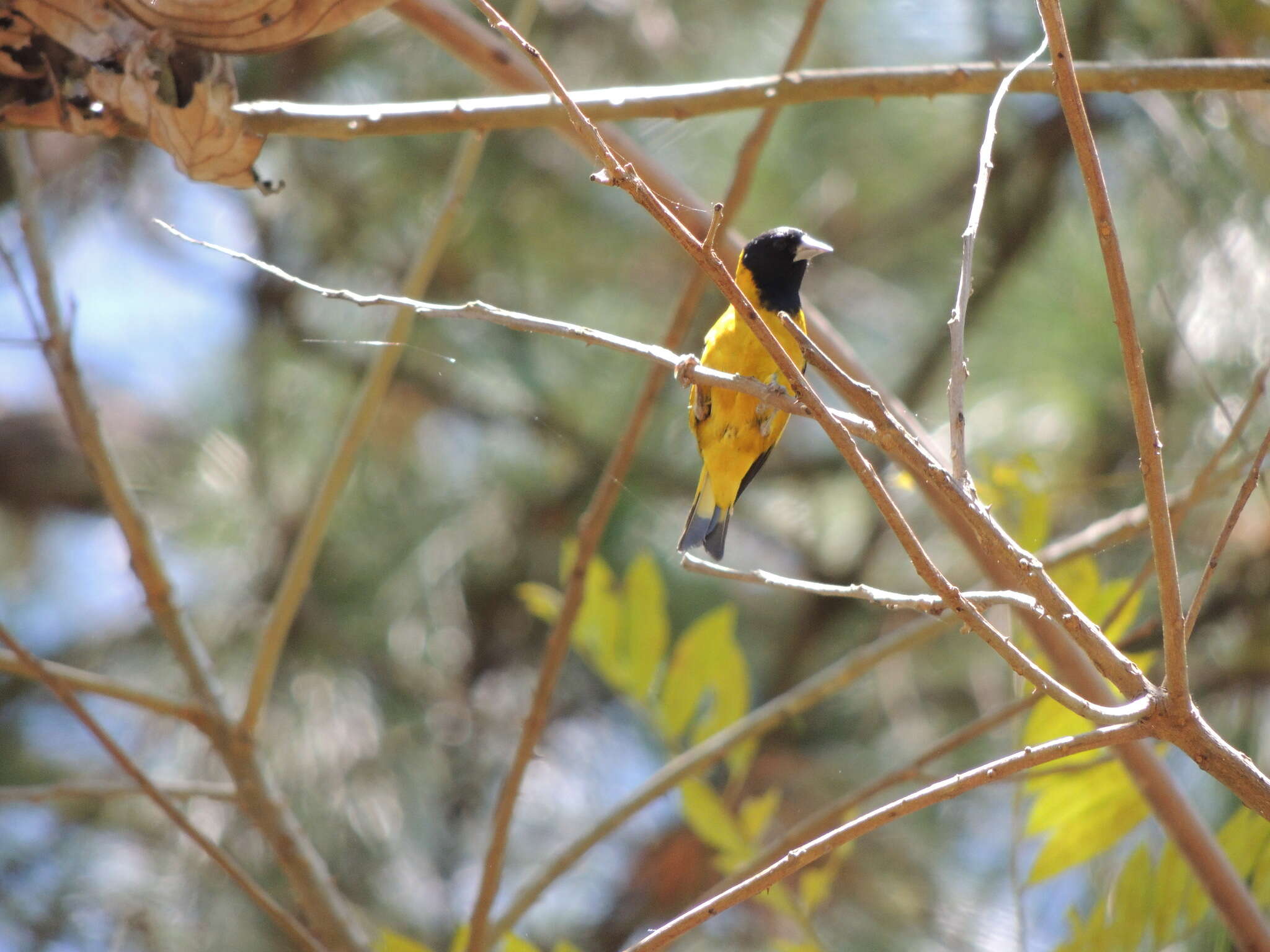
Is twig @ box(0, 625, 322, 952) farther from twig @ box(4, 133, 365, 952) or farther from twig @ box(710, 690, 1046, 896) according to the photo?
twig @ box(710, 690, 1046, 896)

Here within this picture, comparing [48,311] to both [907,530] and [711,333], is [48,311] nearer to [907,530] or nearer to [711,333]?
[711,333]

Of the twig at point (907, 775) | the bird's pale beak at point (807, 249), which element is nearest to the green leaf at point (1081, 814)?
the twig at point (907, 775)

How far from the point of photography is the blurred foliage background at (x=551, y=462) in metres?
2.87

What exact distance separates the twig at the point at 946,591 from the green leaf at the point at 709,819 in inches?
43.9

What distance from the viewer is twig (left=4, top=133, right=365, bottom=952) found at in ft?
5.84

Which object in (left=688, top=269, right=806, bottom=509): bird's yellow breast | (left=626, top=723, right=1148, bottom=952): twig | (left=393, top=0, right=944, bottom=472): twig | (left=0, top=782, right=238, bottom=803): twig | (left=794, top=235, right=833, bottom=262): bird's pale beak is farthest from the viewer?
(left=794, top=235, right=833, bottom=262): bird's pale beak

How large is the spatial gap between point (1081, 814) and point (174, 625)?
147cm

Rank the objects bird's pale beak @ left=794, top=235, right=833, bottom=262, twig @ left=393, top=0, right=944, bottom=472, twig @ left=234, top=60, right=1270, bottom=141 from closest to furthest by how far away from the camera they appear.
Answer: twig @ left=234, top=60, right=1270, bottom=141, twig @ left=393, top=0, right=944, bottom=472, bird's pale beak @ left=794, top=235, right=833, bottom=262

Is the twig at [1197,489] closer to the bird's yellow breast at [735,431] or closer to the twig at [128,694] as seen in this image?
the bird's yellow breast at [735,431]

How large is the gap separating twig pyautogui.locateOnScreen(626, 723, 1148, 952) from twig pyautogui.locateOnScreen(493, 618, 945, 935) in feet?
3.06

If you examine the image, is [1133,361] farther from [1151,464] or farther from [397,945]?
[397,945]

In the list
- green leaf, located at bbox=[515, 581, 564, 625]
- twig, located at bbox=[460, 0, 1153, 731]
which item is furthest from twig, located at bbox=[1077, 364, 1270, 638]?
green leaf, located at bbox=[515, 581, 564, 625]

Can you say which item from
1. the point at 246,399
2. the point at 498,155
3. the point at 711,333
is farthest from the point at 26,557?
the point at 711,333

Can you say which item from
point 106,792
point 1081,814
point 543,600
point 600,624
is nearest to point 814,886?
point 1081,814
